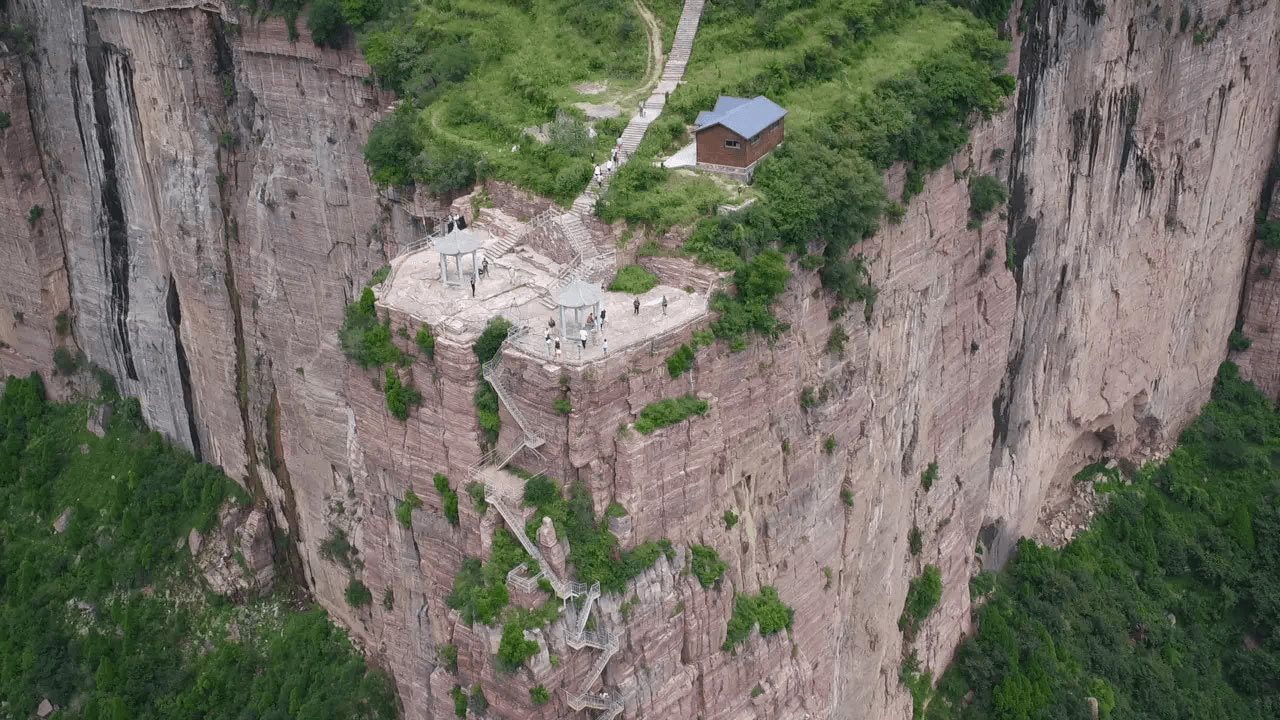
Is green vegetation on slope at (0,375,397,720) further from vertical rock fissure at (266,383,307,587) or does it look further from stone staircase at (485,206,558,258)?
stone staircase at (485,206,558,258)

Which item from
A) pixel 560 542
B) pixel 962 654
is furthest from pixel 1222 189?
pixel 560 542

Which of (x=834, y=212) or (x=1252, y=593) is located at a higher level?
(x=834, y=212)

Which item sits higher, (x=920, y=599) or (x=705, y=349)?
(x=705, y=349)

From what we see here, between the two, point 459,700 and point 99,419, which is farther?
point 99,419

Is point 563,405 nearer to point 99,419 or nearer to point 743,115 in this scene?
point 743,115

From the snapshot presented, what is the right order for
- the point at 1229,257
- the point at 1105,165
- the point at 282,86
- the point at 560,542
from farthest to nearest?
the point at 1229,257 → the point at 1105,165 → the point at 282,86 → the point at 560,542

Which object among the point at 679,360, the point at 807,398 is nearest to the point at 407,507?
the point at 679,360

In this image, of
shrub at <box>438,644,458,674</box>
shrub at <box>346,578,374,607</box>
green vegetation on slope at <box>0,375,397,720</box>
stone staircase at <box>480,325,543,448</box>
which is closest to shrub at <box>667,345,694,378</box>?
stone staircase at <box>480,325,543,448</box>

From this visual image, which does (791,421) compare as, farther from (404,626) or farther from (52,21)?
(52,21)
